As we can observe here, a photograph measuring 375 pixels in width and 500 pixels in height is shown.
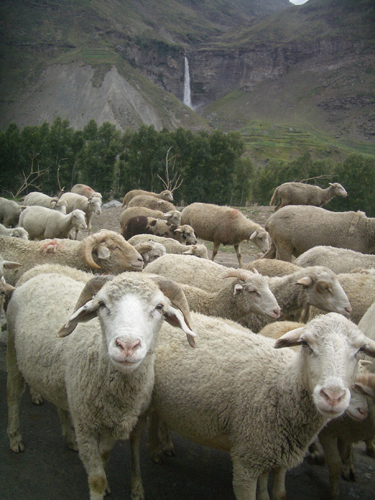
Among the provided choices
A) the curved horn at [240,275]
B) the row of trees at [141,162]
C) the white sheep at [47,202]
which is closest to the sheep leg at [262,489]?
the curved horn at [240,275]

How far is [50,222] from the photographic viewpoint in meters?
11.6

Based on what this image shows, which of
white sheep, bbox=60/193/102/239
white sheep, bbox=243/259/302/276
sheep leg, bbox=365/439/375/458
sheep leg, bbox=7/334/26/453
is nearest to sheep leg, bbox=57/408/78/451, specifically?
sheep leg, bbox=7/334/26/453

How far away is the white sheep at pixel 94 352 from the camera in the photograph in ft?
8.20

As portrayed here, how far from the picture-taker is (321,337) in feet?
8.67

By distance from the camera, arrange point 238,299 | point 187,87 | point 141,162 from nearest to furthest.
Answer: point 238,299, point 141,162, point 187,87

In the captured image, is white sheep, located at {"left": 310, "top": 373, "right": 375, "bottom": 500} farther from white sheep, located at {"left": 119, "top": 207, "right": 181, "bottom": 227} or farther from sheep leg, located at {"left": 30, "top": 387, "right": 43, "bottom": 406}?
white sheep, located at {"left": 119, "top": 207, "right": 181, "bottom": 227}

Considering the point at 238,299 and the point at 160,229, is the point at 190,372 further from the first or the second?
the point at 160,229

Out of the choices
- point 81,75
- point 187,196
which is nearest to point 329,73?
point 81,75

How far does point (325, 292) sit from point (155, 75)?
193536 mm

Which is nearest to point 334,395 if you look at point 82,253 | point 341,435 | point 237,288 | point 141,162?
point 341,435

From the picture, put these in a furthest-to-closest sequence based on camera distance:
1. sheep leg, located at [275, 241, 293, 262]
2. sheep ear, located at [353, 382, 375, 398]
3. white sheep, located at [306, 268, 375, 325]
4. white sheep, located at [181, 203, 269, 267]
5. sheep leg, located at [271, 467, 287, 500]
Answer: white sheep, located at [181, 203, 269, 267], sheep leg, located at [275, 241, 293, 262], white sheep, located at [306, 268, 375, 325], sheep leg, located at [271, 467, 287, 500], sheep ear, located at [353, 382, 375, 398]

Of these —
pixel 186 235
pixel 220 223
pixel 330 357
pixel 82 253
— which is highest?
pixel 330 357

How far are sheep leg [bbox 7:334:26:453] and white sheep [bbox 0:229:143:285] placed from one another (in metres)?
2.14

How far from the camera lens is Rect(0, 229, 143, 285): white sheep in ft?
19.9
